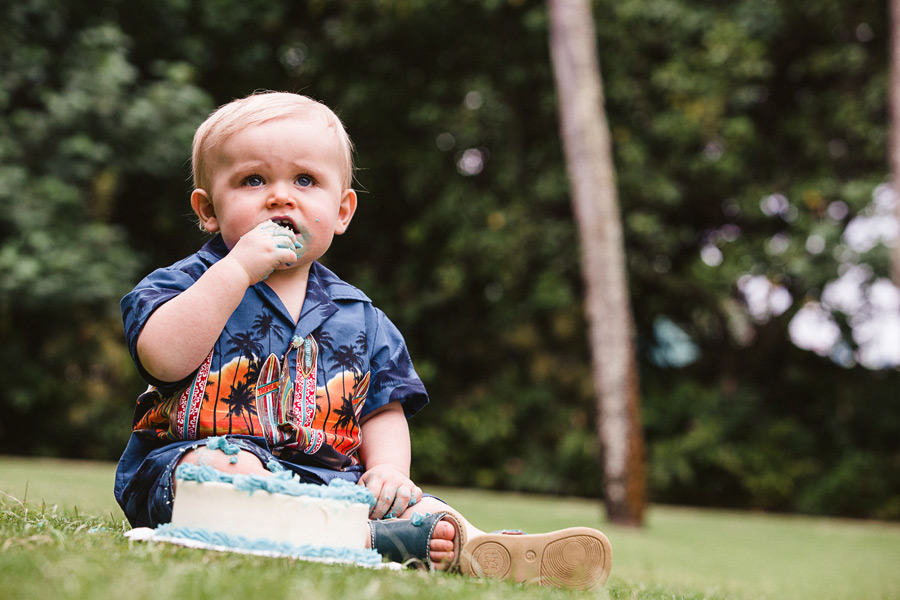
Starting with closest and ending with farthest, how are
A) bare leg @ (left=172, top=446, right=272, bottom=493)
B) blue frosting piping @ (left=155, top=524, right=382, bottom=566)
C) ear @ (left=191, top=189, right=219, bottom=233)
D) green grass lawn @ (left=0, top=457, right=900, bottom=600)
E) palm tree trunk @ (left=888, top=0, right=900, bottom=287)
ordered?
green grass lawn @ (left=0, top=457, right=900, bottom=600) → blue frosting piping @ (left=155, top=524, right=382, bottom=566) → bare leg @ (left=172, top=446, right=272, bottom=493) → ear @ (left=191, top=189, right=219, bottom=233) → palm tree trunk @ (left=888, top=0, right=900, bottom=287)

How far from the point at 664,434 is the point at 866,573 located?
22.8 ft

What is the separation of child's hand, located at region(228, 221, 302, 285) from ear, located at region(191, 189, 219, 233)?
288 millimetres

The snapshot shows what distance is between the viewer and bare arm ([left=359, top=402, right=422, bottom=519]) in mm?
2367

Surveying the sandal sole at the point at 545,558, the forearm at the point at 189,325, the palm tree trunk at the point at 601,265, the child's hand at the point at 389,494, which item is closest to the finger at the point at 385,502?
the child's hand at the point at 389,494

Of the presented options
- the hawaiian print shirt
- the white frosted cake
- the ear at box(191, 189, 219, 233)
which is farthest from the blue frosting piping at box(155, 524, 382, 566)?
the ear at box(191, 189, 219, 233)

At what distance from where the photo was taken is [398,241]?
14.2 m

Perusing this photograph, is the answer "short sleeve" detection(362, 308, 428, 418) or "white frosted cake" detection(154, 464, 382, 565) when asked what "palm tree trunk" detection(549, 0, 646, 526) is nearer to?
"short sleeve" detection(362, 308, 428, 418)

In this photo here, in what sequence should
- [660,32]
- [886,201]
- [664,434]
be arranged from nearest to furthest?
[886,201] → [660,32] → [664,434]

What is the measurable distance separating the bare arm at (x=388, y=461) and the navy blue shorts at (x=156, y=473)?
74 millimetres

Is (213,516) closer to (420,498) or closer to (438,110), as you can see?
(420,498)

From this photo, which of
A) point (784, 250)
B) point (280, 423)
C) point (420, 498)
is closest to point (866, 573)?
point (420, 498)

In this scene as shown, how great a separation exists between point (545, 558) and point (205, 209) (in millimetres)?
1356

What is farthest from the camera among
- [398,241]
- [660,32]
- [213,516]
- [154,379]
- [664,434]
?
[398,241]

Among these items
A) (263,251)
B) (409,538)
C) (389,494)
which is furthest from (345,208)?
(409,538)
